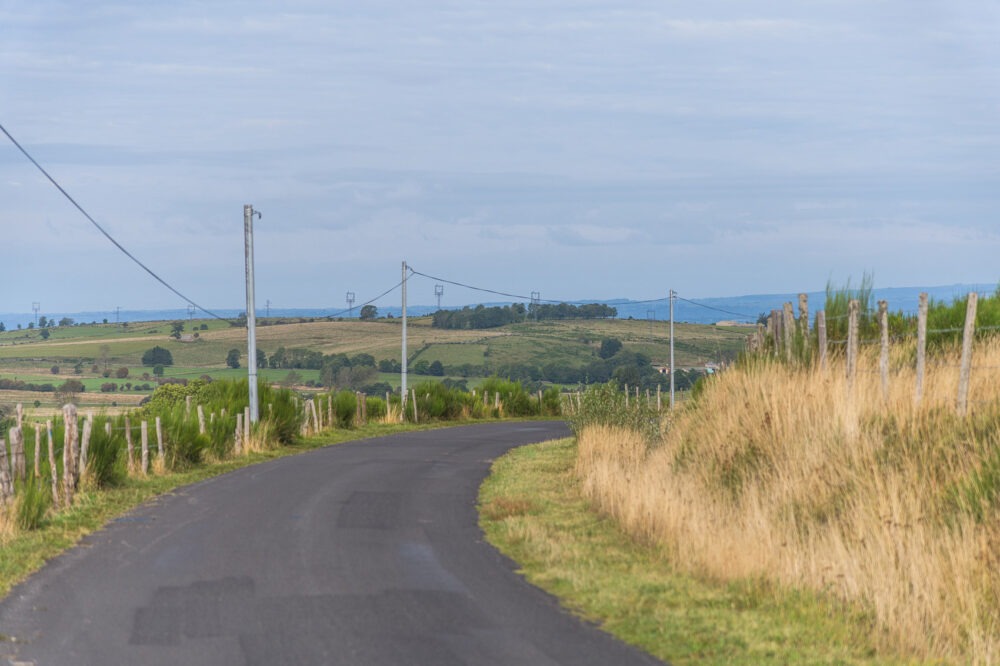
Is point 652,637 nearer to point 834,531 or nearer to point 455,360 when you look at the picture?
point 834,531

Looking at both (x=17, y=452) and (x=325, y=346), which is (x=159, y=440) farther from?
(x=325, y=346)

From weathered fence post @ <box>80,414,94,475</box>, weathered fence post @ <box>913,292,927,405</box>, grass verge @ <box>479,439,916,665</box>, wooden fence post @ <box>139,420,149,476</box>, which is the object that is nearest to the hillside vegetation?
weathered fence post @ <box>913,292,927,405</box>

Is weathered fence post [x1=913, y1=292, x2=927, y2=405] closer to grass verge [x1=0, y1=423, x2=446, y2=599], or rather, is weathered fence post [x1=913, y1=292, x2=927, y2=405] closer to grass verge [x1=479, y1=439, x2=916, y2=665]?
grass verge [x1=479, y1=439, x2=916, y2=665]

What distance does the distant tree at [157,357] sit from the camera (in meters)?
128

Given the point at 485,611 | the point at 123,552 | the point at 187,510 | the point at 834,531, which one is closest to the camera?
the point at 485,611

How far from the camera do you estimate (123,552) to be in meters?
13.7

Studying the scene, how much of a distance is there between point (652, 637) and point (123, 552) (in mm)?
7425

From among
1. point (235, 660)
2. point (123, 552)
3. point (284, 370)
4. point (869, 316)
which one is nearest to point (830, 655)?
point (235, 660)

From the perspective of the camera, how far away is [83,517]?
656 inches

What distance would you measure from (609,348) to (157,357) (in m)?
53.0

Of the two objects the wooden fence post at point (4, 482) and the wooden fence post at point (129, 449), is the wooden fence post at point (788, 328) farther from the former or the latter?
the wooden fence post at point (4, 482)

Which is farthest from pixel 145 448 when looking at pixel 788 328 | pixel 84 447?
pixel 788 328

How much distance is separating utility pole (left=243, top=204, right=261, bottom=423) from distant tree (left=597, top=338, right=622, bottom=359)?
302 feet

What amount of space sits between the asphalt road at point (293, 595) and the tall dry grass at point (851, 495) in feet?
7.55
